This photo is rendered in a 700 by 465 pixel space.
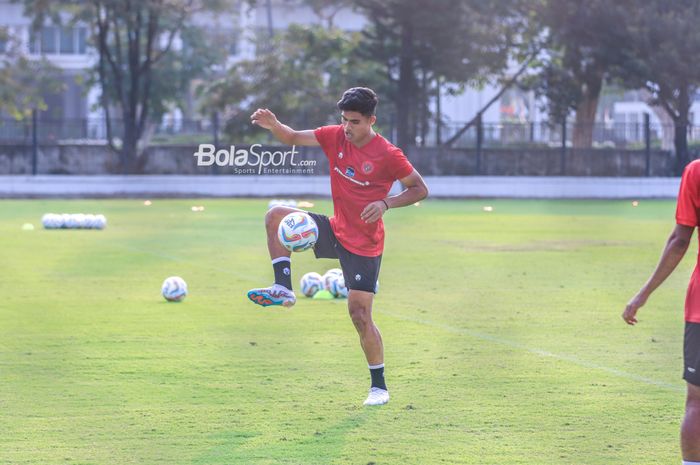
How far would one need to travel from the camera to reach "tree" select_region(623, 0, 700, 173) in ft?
149

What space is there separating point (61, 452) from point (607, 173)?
42379 mm

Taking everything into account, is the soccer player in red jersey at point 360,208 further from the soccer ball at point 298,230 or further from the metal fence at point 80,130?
the metal fence at point 80,130

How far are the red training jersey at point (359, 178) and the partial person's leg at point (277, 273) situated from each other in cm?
40

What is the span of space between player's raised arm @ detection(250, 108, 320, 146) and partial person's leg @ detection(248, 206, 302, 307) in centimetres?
49

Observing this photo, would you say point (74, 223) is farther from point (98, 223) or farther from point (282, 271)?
point (282, 271)

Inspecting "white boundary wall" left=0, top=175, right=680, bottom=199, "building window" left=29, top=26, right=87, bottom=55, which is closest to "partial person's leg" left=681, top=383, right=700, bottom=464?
"white boundary wall" left=0, top=175, right=680, bottom=199

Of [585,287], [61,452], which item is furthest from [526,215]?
[61,452]

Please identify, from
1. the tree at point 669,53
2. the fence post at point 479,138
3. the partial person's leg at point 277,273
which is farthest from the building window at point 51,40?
the partial person's leg at point 277,273

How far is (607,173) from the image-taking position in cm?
4869

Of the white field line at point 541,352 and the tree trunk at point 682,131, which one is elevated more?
the tree trunk at point 682,131

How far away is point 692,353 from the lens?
6207mm

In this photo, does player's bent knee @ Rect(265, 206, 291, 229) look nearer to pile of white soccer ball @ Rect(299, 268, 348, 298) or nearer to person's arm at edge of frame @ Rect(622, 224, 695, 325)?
person's arm at edge of frame @ Rect(622, 224, 695, 325)

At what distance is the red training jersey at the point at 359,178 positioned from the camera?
9359 mm

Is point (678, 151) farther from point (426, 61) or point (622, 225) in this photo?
point (622, 225)
